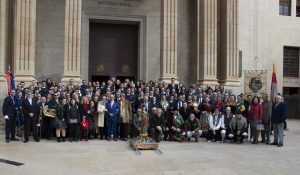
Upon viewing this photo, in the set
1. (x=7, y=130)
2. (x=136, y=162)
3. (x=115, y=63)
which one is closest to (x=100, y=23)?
(x=115, y=63)

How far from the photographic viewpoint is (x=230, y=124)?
17109 millimetres

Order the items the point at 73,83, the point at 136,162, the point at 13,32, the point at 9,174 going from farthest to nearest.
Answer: the point at 13,32, the point at 73,83, the point at 136,162, the point at 9,174

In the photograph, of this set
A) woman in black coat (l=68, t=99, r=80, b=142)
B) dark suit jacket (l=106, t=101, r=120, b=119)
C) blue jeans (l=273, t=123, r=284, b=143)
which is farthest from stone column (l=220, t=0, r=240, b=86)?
woman in black coat (l=68, t=99, r=80, b=142)

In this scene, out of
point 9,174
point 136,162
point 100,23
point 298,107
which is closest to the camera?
point 9,174

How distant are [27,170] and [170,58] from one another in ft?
43.2

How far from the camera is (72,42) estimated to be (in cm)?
2094

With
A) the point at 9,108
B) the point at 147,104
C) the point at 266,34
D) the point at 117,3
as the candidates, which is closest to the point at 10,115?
Result: the point at 9,108

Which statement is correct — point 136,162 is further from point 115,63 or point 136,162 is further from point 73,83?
point 115,63

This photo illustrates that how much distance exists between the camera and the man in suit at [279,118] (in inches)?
639

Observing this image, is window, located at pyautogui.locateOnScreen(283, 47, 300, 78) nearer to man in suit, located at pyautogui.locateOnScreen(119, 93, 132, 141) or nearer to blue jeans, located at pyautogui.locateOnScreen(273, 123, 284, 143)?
blue jeans, located at pyautogui.locateOnScreen(273, 123, 284, 143)

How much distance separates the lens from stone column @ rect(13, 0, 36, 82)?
67.3 ft

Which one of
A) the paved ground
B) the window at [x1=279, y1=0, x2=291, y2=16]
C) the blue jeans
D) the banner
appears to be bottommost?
the paved ground

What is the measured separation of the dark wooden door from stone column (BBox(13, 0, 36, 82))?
17.7 feet

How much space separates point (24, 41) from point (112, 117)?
282 inches
